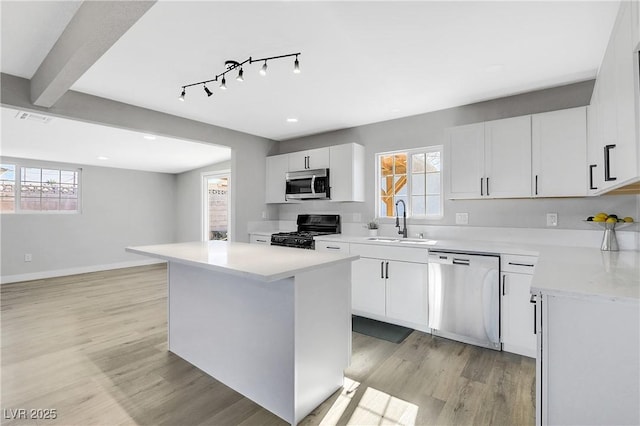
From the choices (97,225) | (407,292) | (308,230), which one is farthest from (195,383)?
(97,225)

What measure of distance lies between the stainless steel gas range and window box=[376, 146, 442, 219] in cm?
70

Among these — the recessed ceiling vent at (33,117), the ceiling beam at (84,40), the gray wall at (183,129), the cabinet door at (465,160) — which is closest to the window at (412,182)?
the cabinet door at (465,160)

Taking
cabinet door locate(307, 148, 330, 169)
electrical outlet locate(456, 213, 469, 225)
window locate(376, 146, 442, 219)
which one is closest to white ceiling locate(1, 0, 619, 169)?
window locate(376, 146, 442, 219)

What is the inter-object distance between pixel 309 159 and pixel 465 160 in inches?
82.5

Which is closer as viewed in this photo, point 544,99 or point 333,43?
point 333,43

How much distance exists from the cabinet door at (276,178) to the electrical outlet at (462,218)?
8.10ft

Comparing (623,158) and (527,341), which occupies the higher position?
(623,158)

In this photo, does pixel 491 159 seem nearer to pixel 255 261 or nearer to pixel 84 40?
pixel 255 261

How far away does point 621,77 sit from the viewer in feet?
4.84

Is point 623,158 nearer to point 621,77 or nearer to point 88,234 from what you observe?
point 621,77

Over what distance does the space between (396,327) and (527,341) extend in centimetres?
115

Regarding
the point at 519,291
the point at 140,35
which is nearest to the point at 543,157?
the point at 519,291

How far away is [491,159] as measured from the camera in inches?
116

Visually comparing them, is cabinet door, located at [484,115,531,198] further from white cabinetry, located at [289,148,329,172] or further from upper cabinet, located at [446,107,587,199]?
white cabinetry, located at [289,148,329,172]
